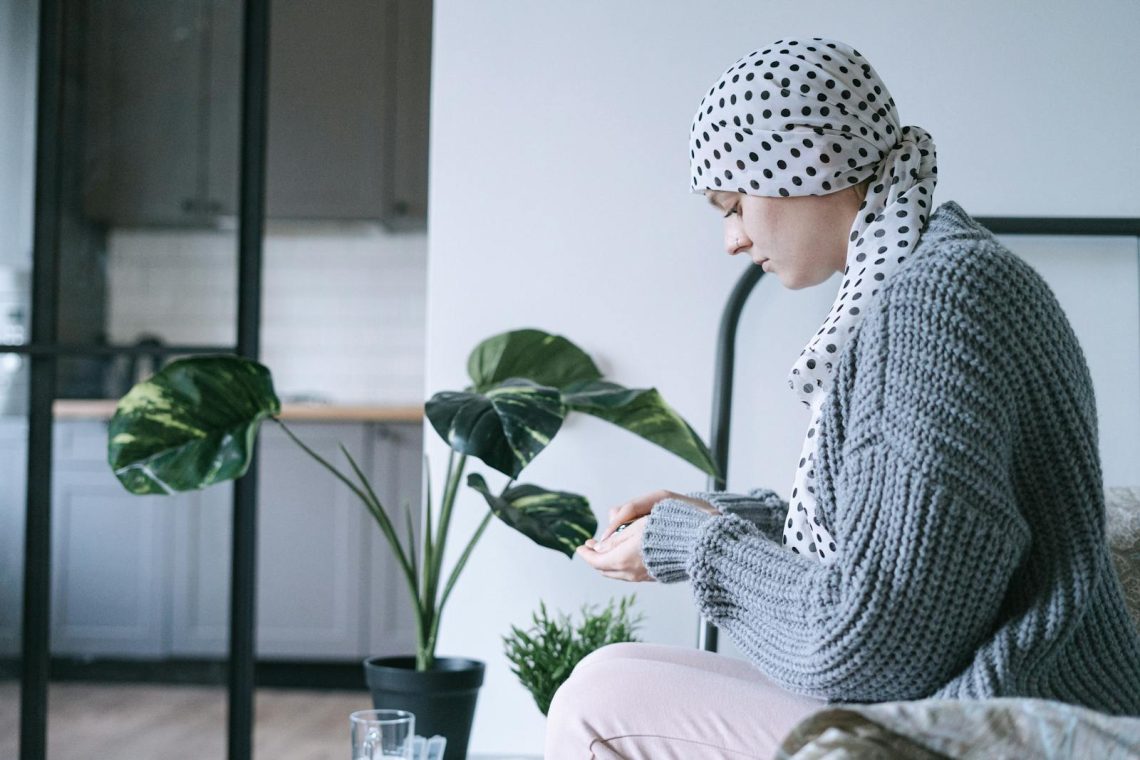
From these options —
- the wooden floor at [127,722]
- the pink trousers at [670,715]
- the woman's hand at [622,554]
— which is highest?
the woman's hand at [622,554]

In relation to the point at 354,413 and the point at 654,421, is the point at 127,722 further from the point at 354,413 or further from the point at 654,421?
the point at 654,421

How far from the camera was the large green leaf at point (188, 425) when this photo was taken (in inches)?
75.5

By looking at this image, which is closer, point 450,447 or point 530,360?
point 450,447

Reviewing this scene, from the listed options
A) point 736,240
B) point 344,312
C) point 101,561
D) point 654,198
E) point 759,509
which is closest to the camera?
point 736,240

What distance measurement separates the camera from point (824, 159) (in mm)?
1140

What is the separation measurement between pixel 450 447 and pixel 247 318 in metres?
0.83

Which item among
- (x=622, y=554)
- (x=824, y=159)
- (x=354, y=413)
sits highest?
(x=824, y=159)

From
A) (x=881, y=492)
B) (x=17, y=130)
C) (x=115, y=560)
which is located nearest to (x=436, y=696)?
(x=115, y=560)

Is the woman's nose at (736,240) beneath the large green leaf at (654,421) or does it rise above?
above

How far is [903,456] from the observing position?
917 mm

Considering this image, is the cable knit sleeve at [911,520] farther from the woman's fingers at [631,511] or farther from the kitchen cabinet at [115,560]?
the kitchen cabinet at [115,560]

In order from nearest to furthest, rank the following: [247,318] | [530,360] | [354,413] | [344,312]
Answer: [530,360]
[247,318]
[354,413]
[344,312]

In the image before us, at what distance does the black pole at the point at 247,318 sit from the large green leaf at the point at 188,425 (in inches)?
22.7

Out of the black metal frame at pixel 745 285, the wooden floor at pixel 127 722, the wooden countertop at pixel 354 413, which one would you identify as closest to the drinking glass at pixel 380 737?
the black metal frame at pixel 745 285
